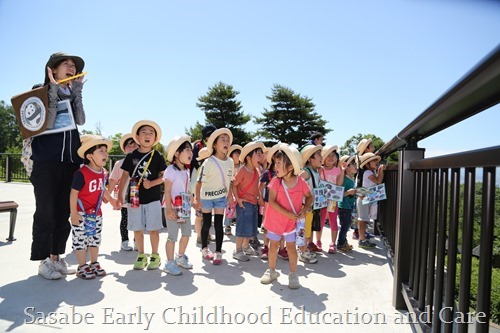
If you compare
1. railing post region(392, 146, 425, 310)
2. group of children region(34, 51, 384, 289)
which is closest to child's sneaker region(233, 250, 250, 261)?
group of children region(34, 51, 384, 289)

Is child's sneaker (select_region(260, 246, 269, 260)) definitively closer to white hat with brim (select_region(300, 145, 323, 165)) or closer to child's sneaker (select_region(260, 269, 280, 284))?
child's sneaker (select_region(260, 269, 280, 284))

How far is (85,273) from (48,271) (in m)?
0.35

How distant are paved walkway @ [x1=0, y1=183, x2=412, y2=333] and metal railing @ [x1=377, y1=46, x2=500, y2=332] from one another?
21.2 inches

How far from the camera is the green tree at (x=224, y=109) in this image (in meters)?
46.3

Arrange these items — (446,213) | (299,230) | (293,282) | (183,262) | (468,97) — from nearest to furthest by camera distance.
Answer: (468,97) < (446,213) < (293,282) < (299,230) < (183,262)

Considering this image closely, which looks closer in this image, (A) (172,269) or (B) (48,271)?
(B) (48,271)

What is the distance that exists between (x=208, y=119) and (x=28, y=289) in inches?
1778

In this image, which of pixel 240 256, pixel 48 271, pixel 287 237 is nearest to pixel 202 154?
pixel 240 256

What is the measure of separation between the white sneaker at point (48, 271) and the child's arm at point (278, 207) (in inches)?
90.3

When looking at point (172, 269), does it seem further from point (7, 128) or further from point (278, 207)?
point (7, 128)

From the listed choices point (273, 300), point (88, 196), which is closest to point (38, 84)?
point (88, 196)

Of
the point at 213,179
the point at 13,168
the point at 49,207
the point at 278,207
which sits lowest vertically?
the point at 49,207

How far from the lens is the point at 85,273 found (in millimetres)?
3473

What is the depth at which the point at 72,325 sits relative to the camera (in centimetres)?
246
